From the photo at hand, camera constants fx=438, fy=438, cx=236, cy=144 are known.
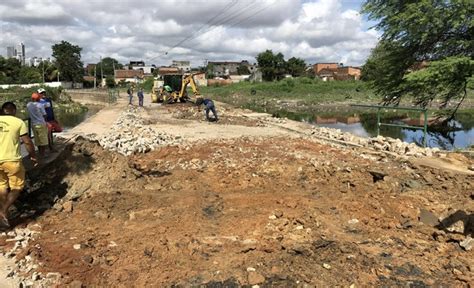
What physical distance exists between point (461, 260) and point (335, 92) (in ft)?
169

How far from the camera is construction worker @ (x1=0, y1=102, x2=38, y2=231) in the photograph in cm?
596

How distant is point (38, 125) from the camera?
30.8 feet

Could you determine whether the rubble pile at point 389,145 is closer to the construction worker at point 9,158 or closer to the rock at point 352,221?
the rock at point 352,221

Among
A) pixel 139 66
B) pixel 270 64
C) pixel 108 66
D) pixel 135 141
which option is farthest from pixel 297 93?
pixel 139 66

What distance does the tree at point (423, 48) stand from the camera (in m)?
14.3

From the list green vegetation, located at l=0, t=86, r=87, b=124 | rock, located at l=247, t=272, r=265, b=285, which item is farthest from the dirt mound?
green vegetation, located at l=0, t=86, r=87, b=124

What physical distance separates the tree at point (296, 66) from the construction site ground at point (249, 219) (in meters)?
77.2

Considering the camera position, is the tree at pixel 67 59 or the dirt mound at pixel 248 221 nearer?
the dirt mound at pixel 248 221

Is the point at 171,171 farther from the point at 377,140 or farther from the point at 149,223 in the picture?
the point at 377,140

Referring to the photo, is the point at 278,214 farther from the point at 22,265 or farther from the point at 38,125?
the point at 38,125

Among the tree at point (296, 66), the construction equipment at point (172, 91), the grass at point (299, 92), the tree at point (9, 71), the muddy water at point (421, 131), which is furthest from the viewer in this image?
the tree at point (296, 66)

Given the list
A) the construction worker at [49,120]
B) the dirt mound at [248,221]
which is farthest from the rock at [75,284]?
the construction worker at [49,120]

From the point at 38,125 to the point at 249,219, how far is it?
5.49m

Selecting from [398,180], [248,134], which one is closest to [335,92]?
[248,134]
